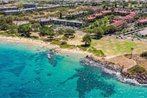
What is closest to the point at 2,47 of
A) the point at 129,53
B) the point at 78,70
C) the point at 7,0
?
the point at 78,70

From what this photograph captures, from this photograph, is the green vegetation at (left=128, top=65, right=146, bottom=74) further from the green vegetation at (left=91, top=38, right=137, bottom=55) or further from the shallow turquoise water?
the green vegetation at (left=91, top=38, right=137, bottom=55)

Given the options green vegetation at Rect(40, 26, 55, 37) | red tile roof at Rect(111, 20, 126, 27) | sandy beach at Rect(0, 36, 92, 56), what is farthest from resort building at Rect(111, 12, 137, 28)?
sandy beach at Rect(0, 36, 92, 56)

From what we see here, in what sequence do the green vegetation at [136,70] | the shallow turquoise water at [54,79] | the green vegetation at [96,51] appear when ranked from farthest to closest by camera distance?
the green vegetation at [96,51], the green vegetation at [136,70], the shallow turquoise water at [54,79]

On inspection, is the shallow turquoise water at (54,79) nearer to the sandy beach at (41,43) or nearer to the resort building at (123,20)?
the sandy beach at (41,43)

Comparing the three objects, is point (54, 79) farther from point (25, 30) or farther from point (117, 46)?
point (25, 30)

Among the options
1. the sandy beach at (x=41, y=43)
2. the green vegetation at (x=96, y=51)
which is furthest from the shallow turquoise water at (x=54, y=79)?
the green vegetation at (x=96, y=51)

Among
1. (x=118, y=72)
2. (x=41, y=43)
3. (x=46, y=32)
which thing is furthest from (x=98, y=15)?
(x=118, y=72)
